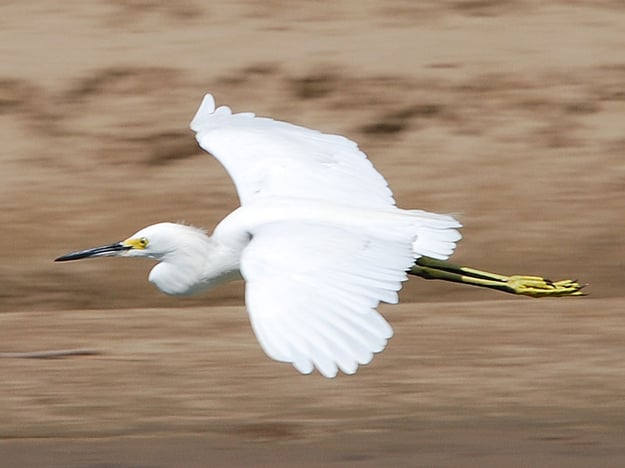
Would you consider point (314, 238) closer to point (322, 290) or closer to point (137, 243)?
point (322, 290)

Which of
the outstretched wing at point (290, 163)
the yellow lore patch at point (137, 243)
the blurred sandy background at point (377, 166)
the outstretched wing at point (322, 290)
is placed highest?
the outstretched wing at point (322, 290)

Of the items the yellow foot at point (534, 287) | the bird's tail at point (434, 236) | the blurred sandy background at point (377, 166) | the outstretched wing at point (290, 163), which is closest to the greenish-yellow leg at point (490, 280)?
the yellow foot at point (534, 287)

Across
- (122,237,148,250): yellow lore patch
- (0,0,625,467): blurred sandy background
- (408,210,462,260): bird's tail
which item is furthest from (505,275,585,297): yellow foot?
(122,237,148,250): yellow lore patch

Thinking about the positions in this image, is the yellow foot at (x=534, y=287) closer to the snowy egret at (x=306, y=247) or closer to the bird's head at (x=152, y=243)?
the snowy egret at (x=306, y=247)

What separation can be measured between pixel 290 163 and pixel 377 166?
10.6ft

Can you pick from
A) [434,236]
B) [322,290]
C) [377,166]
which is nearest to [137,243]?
[434,236]

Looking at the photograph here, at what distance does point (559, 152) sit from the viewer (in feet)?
32.2

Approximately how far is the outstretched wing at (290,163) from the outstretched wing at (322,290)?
0.89 metres

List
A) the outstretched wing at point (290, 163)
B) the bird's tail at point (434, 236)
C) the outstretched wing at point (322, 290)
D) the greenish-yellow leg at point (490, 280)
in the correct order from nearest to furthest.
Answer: the outstretched wing at point (322, 290), the bird's tail at point (434, 236), the outstretched wing at point (290, 163), the greenish-yellow leg at point (490, 280)

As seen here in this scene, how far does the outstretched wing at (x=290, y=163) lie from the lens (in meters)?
6.27

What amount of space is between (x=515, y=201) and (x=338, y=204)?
3535 mm

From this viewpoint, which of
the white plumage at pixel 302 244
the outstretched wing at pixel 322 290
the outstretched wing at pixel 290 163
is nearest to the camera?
the outstretched wing at pixel 322 290

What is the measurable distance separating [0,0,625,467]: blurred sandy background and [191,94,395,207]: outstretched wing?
75 centimetres

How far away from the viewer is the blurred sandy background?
610cm
